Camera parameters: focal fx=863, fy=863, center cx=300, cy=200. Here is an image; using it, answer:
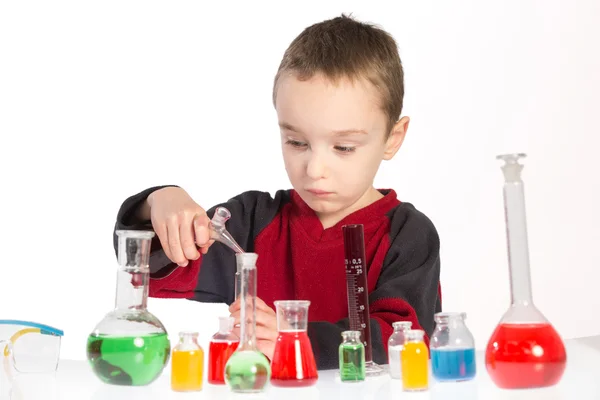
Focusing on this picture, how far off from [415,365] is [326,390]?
11 centimetres

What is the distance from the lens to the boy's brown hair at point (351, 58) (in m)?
1.42

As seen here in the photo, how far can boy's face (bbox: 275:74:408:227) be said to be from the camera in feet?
4.47

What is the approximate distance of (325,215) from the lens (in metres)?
1.59

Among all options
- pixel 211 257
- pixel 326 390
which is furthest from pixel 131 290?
pixel 211 257

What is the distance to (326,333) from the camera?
1.20 metres

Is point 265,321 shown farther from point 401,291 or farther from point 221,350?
point 401,291

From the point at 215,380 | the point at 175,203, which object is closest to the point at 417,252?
the point at 175,203

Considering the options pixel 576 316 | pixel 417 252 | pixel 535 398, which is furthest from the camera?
pixel 576 316

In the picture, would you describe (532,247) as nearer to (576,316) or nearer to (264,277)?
(576,316)

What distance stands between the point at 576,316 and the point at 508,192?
2.14m

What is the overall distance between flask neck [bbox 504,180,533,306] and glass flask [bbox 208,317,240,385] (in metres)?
0.32

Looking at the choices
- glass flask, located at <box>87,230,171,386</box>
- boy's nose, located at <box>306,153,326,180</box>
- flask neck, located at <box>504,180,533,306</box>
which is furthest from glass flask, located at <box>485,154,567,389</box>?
boy's nose, located at <box>306,153,326,180</box>

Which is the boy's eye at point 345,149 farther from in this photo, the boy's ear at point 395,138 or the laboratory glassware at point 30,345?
the laboratory glassware at point 30,345

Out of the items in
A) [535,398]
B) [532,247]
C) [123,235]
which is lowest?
[535,398]
